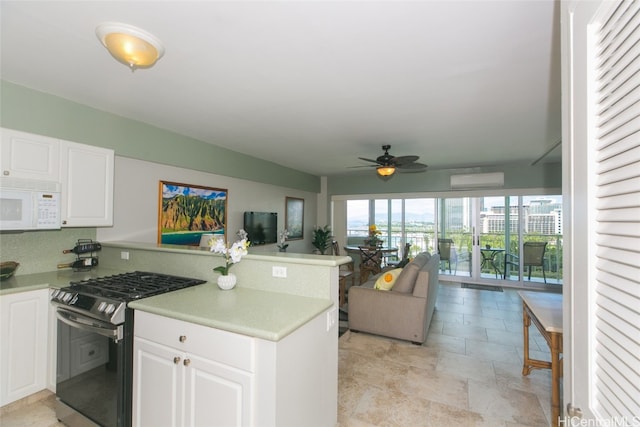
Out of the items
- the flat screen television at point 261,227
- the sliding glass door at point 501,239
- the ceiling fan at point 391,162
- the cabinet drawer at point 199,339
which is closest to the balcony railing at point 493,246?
the sliding glass door at point 501,239

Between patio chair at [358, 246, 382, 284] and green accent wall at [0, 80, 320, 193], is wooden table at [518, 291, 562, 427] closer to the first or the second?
patio chair at [358, 246, 382, 284]

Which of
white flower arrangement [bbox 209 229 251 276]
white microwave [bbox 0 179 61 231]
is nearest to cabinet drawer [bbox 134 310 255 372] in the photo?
white flower arrangement [bbox 209 229 251 276]

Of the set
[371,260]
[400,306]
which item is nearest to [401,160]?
[400,306]

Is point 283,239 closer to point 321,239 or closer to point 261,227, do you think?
point 261,227

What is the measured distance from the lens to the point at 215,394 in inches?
56.8

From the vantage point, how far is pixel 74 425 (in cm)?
193

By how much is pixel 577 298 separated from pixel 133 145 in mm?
3921

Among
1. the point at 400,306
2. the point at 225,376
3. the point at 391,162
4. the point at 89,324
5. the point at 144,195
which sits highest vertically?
the point at 391,162

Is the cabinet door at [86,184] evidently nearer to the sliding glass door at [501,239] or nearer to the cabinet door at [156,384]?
the cabinet door at [156,384]

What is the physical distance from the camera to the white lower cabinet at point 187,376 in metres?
1.39

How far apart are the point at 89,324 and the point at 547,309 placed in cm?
322

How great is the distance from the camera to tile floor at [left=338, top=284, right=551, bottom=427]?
6.94 feet

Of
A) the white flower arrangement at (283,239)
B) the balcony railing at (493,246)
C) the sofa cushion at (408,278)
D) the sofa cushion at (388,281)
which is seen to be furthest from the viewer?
the balcony railing at (493,246)

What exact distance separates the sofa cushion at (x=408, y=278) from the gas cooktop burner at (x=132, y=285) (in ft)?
7.26
